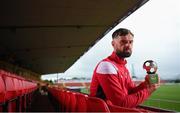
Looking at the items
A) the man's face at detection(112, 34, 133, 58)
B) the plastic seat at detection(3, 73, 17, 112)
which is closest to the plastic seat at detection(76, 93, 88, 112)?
the man's face at detection(112, 34, 133, 58)

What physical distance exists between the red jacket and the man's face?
0.07 meters

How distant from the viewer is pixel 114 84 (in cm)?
319

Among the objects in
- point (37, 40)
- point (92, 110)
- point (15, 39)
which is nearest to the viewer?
point (92, 110)

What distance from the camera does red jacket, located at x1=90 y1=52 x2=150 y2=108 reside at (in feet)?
10.4

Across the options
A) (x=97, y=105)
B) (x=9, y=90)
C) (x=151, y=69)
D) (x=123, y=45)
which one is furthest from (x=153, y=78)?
(x=9, y=90)

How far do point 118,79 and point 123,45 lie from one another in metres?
0.34

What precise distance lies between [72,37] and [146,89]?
12390mm

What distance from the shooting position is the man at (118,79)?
3.19 m

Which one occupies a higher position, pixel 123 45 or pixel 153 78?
pixel 123 45

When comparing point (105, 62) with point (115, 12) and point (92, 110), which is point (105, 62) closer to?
point (92, 110)

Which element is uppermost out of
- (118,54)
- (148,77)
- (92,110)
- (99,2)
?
(99,2)

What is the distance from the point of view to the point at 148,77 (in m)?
3.25

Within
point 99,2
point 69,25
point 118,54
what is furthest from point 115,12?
point 118,54

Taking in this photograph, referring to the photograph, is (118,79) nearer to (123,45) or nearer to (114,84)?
(114,84)
